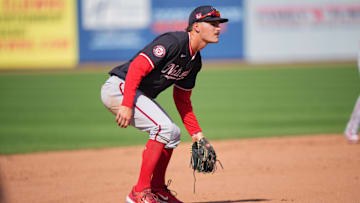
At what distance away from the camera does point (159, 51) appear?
4.24 m

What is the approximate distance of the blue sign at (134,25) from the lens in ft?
72.7

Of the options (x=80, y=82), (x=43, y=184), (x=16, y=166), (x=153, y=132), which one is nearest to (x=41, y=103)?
(x=80, y=82)

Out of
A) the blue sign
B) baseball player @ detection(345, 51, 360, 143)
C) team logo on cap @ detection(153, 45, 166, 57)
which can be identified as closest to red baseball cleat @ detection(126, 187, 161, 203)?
team logo on cap @ detection(153, 45, 166, 57)

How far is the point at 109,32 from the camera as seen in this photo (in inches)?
879

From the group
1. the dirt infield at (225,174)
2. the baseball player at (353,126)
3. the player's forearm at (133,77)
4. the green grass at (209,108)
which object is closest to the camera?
the player's forearm at (133,77)

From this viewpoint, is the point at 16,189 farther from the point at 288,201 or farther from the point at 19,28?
the point at 19,28

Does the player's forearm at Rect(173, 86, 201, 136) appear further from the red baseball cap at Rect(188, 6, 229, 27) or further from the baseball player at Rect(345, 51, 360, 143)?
the baseball player at Rect(345, 51, 360, 143)

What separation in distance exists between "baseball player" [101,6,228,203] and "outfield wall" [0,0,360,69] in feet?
59.1

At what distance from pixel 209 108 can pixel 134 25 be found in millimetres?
10990

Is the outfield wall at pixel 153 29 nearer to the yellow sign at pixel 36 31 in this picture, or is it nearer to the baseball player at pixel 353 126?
the yellow sign at pixel 36 31

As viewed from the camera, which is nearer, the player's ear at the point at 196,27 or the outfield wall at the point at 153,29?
the player's ear at the point at 196,27

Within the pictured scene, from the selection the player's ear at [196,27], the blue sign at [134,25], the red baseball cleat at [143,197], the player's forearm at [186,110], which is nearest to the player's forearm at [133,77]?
the player's ear at [196,27]

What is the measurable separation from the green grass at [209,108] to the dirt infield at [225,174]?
0.89m

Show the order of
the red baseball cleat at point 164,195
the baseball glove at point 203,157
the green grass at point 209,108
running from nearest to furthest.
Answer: the baseball glove at point 203,157, the red baseball cleat at point 164,195, the green grass at point 209,108
